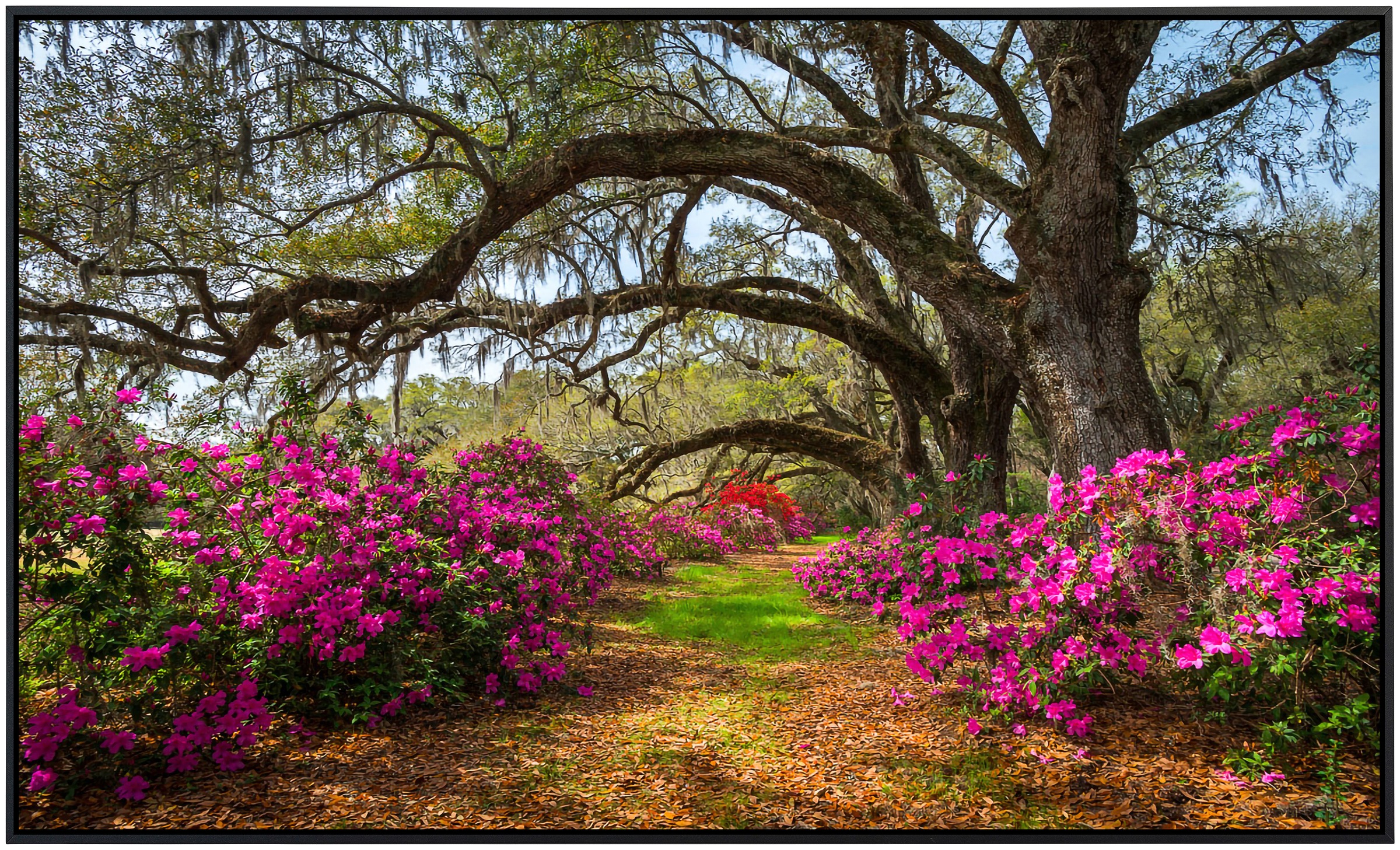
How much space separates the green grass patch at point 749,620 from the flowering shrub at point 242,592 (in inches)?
56.0

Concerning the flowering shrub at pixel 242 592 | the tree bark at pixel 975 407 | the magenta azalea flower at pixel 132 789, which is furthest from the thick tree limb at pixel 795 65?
the magenta azalea flower at pixel 132 789

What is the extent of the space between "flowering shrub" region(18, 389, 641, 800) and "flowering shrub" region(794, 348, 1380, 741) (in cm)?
199

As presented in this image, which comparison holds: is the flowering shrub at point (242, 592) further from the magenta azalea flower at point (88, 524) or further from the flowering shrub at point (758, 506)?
the flowering shrub at point (758, 506)

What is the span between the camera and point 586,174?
3984mm

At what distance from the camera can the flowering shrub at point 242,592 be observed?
2.12m

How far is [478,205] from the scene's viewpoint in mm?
6168

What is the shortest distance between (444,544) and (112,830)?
4.94 feet

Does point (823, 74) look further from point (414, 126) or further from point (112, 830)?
point (112, 830)

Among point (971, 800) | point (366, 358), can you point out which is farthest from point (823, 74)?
point (971, 800)

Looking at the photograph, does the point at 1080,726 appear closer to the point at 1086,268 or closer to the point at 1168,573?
the point at 1168,573

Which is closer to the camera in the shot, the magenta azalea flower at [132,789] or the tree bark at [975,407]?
the magenta azalea flower at [132,789]

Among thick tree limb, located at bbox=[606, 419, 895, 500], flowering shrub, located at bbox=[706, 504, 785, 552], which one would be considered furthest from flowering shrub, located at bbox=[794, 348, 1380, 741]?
flowering shrub, located at bbox=[706, 504, 785, 552]

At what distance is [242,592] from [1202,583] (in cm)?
338

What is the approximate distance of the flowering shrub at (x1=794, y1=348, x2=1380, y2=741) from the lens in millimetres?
2100
